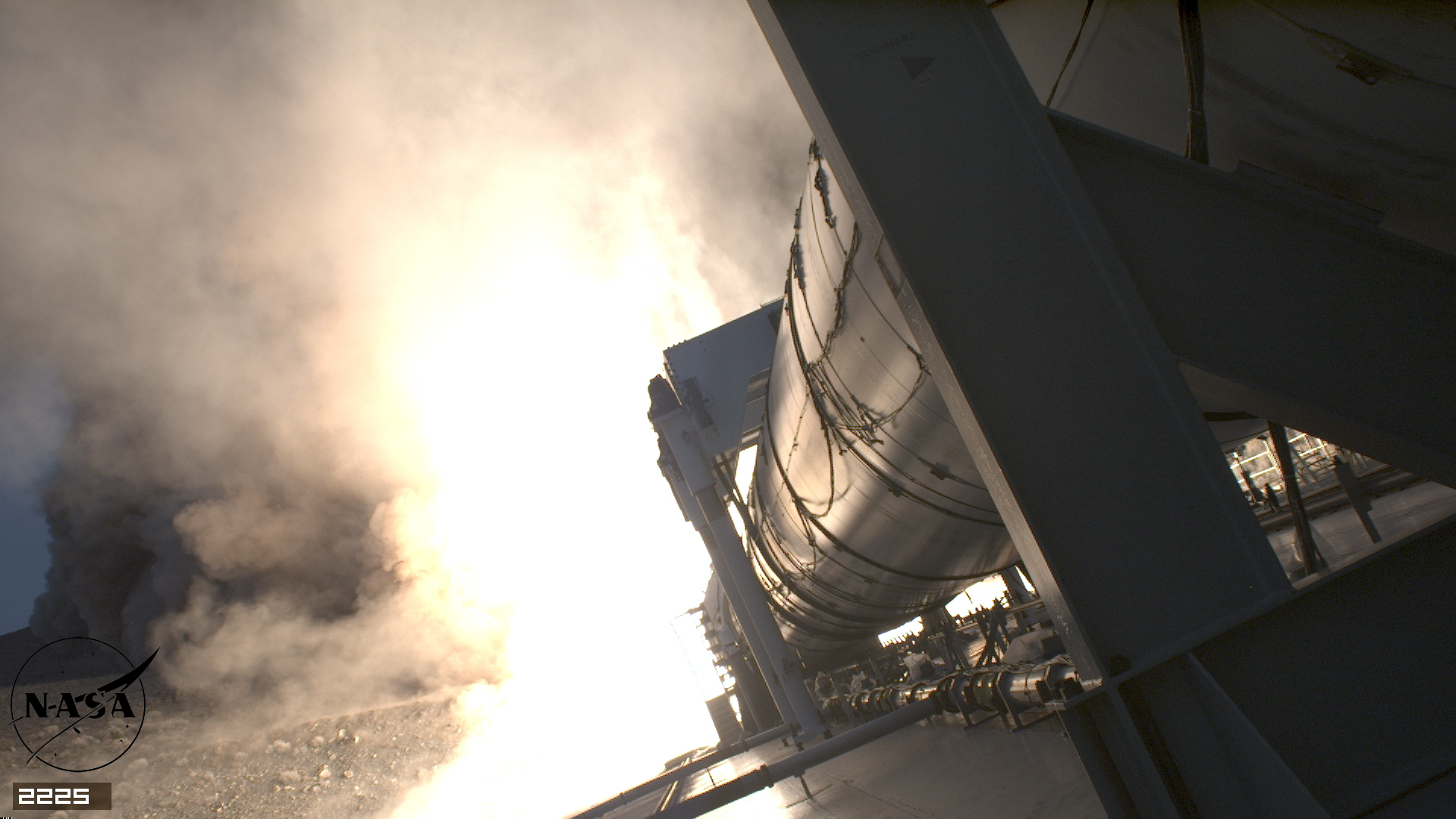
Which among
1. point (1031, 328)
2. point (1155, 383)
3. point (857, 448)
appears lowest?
point (1155, 383)

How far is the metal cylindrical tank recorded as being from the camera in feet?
8.84

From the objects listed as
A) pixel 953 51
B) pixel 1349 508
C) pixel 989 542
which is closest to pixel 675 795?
pixel 989 542

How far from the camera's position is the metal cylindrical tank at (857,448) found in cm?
269

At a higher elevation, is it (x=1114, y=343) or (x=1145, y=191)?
(x=1145, y=191)

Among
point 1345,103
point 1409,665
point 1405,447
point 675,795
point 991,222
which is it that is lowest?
point 675,795

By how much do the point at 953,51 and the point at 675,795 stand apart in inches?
354

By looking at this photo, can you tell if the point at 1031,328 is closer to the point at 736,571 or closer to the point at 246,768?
the point at 736,571

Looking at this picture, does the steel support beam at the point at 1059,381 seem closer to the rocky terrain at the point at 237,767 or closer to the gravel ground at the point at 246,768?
the rocky terrain at the point at 237,767

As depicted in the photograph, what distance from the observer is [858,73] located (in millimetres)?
2045

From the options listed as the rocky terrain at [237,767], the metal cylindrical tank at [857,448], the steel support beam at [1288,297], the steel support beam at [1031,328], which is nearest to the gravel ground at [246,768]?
the rocky terrain at [237,767]

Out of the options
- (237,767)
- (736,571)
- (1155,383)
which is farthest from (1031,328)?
(237,767)

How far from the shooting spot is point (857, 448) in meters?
3.75

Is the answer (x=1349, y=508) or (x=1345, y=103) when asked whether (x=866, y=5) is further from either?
(x=1349, y=508)

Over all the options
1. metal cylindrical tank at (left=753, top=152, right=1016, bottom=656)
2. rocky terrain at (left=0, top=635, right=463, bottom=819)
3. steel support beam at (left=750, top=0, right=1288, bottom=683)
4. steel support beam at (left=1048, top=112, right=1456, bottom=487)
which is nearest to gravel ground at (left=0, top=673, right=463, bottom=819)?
rocky terrain at (left=0, top=635, right=463, bottom=819)
